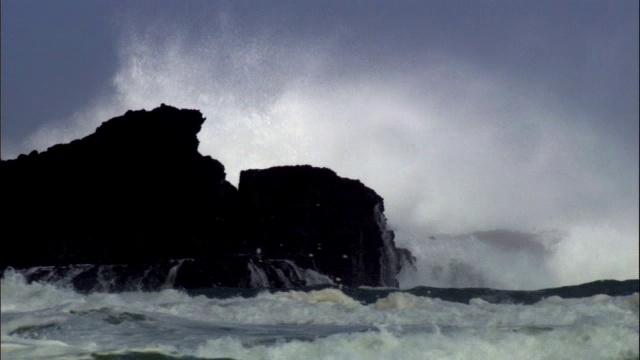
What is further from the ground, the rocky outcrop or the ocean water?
the rocky outcrop

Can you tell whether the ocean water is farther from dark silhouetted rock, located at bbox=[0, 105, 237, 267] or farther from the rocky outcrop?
dark silhouetted rock, located at bbox=[0, 105, 237, 267]

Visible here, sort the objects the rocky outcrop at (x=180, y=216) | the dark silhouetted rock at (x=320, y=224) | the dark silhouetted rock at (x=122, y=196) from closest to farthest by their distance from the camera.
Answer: the rocky outcrop at (x=180, y=216) → the dark silhouetted rock at (x=122, y=196) → the dark silhouetted rock at (x=320, y=224)

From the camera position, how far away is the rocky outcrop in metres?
27.6

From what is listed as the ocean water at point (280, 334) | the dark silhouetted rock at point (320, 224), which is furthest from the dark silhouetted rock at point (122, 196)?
the ocean water at point (280, 334)

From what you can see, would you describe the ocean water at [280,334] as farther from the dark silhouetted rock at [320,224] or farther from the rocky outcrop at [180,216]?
the dark silhouetted rock at [320,224]

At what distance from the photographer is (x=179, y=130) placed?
3559cm

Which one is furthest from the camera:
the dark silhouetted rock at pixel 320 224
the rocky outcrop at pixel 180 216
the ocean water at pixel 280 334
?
the dark silhouetted rock at pixel 320 224

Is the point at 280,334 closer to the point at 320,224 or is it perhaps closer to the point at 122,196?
the point at 320,224

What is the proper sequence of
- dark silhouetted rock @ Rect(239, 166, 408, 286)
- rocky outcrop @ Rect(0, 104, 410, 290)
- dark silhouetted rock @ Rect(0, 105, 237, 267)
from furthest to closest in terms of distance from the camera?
dark silhouetted rock @ Rect(239, 166, 408, 286) → dark silhouetted rock @ Rect(0, 105, 237, 267) → rocky outcrop @ Rect(0, 104, 410, 290)

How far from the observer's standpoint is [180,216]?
3325 cm

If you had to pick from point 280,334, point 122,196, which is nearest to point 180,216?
point 122,196

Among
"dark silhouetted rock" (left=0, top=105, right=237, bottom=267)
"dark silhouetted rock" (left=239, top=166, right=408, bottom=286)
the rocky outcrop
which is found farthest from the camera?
"dark silhouetted rock" (left=239, top=166, right=408, bottom=286)

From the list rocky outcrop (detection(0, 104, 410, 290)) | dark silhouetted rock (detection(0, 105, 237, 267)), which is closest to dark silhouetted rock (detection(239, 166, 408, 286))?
rocky outcrop (detection(0, 104, 410, 290))

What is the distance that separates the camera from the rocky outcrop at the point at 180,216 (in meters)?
27.6
